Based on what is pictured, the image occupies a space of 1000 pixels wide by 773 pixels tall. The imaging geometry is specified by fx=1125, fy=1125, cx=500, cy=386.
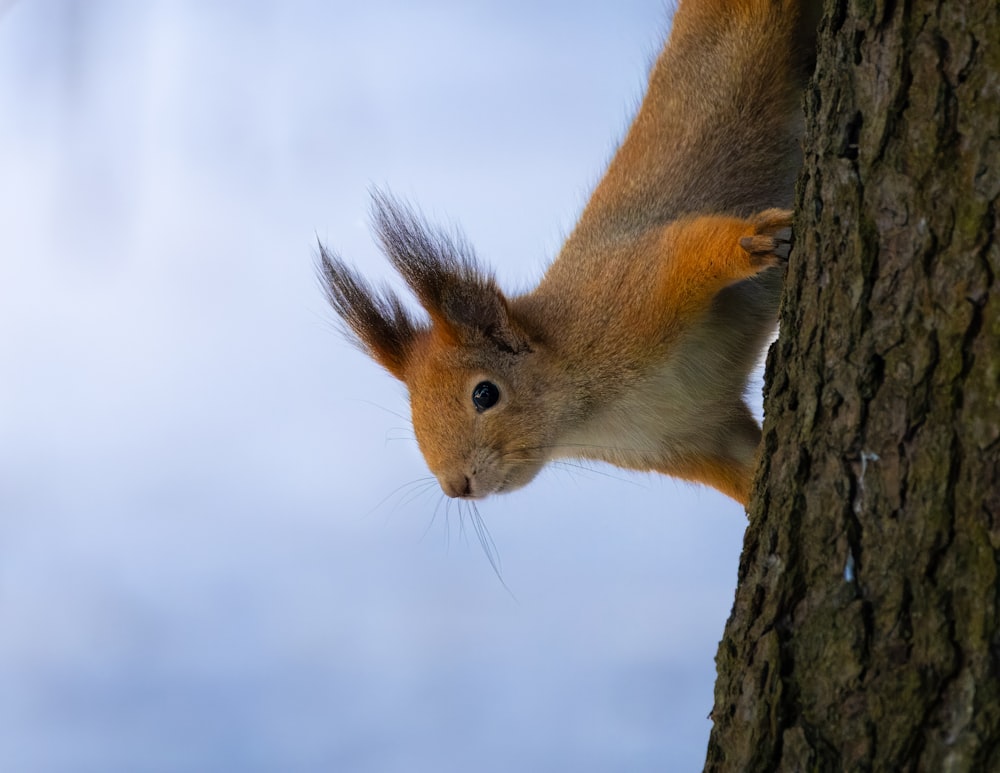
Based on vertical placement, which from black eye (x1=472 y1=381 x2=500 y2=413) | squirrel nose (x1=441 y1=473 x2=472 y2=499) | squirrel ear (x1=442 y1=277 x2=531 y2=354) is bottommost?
squirrel nose (x1=441 y1=473 x2=472 y2=499)

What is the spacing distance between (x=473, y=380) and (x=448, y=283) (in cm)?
21

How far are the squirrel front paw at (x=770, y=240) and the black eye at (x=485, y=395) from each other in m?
0.65

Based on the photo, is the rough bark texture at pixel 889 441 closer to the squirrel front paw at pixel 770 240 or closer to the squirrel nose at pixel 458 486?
the squirrel front paw at pixel 770 240

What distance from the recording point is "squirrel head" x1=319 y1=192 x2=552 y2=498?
92.1 inches

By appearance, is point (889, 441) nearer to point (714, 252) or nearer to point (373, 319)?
point (714, 252)

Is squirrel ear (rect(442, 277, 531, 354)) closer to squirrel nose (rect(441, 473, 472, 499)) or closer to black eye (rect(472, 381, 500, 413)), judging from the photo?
black eye (rect(472, 381, 500, 413))

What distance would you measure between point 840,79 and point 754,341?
100 cm

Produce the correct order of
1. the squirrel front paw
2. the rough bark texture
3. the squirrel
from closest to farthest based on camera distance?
1. the rough bark texture
2. the squirrel front paw
3. the squirrel

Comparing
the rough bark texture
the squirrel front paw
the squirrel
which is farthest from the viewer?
the squirrel

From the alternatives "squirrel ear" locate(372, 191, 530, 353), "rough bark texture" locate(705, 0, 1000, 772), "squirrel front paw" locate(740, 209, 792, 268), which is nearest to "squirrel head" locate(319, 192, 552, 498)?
"squirrel ear" locate(372, 191, 530, 353)

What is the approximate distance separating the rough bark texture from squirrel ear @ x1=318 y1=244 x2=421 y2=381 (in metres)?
1.30

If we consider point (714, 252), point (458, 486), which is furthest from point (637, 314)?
point (458, 486)

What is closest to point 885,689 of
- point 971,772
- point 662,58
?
point 971,772

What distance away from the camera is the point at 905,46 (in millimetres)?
1246
